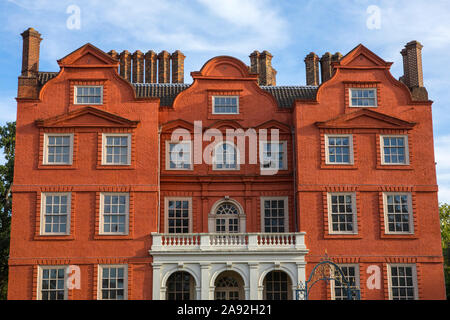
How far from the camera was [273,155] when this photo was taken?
3192cm

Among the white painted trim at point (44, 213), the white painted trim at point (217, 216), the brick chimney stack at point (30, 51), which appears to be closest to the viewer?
the white painted trim at point (44, 213)

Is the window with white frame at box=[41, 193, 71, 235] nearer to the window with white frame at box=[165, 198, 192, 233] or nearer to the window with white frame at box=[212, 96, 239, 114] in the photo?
the window with white frame at box=[165, 198, 192, 233]

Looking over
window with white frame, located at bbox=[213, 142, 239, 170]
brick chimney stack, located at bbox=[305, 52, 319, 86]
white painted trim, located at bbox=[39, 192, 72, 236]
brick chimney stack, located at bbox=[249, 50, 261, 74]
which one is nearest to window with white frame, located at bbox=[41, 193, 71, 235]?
white painted trim, located at bbox=[39, 192, 72, 236]

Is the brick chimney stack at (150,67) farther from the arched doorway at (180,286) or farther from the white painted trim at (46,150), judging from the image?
the arched doorway at (180,286)

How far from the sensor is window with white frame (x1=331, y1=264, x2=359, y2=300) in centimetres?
2908

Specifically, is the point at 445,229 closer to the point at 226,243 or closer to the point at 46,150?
the point at 226,243

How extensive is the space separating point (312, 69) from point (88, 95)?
50.8 ft

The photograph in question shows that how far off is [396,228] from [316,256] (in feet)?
14.7

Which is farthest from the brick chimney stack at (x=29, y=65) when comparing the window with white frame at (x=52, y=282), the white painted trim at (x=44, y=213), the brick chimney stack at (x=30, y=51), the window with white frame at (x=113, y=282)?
the window with white frame at (x=113, y=282)

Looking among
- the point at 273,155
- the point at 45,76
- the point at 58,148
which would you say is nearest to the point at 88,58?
the point at 58,148

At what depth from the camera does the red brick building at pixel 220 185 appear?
2866cm

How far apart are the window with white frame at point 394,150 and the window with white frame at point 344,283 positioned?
587 centimetres

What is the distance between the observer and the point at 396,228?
98.3ft
